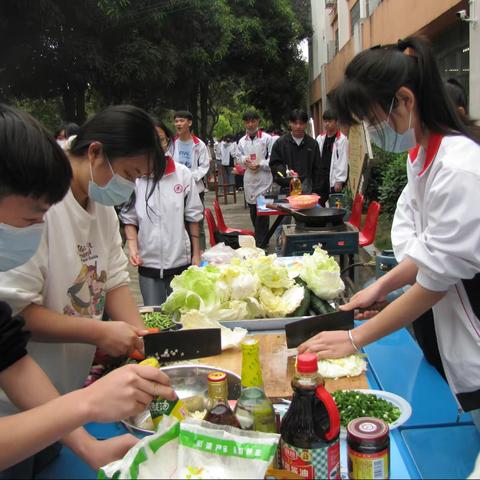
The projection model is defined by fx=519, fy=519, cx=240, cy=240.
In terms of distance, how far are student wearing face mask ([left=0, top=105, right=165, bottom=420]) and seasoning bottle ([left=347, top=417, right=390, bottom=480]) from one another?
1.04m

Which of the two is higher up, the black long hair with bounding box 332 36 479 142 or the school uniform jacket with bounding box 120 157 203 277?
the black long hair with bounding box 332 36 479 142

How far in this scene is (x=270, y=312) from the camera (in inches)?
107

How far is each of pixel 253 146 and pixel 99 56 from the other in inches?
206

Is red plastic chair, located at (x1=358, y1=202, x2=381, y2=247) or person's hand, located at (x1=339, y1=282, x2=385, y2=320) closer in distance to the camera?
person's hand, located at (x1=339, y1=282, x2=385, y2=320)

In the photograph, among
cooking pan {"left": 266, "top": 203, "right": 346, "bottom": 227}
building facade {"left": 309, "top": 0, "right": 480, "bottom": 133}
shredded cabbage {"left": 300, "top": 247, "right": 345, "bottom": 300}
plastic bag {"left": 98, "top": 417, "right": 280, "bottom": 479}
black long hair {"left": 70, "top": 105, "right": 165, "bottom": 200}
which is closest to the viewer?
plastic bag {"left": 98, "top": 417, "right": 280, "bottom": 479}

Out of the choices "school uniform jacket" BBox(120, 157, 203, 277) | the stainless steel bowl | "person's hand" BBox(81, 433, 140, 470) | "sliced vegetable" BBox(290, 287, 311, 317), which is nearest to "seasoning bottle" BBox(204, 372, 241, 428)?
"person's hand" BBox(81, 433, 140, 470)

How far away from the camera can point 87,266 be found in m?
2.14

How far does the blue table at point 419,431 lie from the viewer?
5.29 feet

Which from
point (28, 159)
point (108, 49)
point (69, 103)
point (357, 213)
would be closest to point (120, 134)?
point (28, 159)

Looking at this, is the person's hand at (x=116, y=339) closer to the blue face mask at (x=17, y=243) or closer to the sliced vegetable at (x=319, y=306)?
the blue face mask at (x=17, y=243)

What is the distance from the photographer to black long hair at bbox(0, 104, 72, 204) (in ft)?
4.54

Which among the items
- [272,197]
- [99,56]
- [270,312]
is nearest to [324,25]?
[99,56]

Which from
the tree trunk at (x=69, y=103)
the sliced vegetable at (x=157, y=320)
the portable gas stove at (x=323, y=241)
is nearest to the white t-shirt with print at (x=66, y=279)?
the sliced vegetable at (x=157, y=320)

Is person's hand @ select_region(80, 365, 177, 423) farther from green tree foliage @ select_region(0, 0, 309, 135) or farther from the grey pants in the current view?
green tree foliage @ select_region(0, 0, 309, 135)
